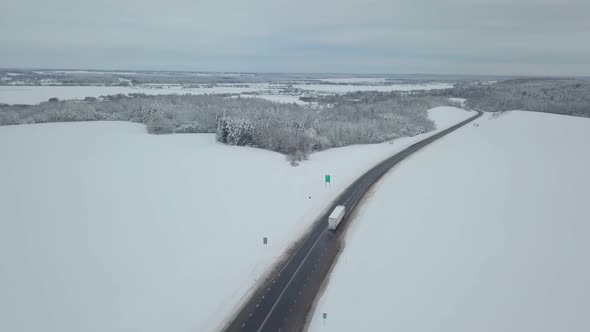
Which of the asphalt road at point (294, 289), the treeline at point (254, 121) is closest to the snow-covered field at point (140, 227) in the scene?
the asphalt road at point (294, 289)

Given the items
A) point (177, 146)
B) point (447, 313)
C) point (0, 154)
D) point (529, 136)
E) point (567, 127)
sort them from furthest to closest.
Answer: point (567, 127)
point (529, 136)
point (177, 146)
point (0, 154)
point (447, 313)

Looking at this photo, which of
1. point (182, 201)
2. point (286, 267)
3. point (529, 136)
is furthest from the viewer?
point (529, 136)

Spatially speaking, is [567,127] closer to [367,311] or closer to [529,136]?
[529,136]

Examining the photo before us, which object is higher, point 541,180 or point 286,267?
point 541,180

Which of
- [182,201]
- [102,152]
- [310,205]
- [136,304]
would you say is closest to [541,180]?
[310,205]

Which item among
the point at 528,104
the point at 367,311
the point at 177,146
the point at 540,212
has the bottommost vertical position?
the point at 367,311
